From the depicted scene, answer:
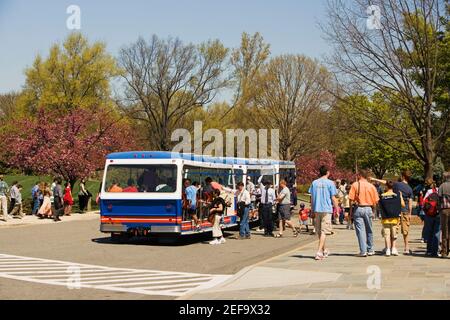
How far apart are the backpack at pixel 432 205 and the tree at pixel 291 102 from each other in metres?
30.2

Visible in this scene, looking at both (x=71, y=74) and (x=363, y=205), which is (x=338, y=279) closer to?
(x=363, y=205)

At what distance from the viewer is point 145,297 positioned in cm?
1002

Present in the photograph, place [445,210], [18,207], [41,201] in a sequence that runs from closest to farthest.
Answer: [445,210]
[18,207]
[41,201]

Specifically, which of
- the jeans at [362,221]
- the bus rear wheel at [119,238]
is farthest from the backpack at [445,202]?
the bus rear wheel at [119,238]

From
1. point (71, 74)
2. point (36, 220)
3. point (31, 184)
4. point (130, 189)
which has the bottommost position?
point (36, 220)

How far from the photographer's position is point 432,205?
49.3 ft

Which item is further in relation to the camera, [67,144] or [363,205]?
[67,144]

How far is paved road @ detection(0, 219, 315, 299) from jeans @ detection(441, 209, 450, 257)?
3.93m

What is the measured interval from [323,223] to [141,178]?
6.47 metres

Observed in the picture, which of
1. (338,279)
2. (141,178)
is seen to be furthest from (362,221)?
(141,178)

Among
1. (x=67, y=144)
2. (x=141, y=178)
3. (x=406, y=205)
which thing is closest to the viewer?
(x=406, y=205)

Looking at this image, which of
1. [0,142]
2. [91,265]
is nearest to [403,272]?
[91,265]

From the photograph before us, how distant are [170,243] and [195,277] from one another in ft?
26.0
